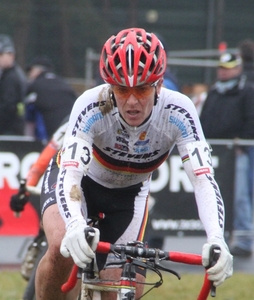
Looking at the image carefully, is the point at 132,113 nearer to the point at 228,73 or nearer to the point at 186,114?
the point at 186,114

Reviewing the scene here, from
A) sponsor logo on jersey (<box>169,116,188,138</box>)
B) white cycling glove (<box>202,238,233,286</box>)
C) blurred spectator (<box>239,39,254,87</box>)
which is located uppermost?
blurred spectator (<box>239,39,254,87</box>)

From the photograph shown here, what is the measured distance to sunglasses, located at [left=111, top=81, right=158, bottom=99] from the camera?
3.80 m

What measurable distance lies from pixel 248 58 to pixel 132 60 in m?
5.34

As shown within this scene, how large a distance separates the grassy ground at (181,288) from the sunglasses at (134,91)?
10.1 ft

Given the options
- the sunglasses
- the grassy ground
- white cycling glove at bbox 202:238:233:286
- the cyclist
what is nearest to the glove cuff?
the cyclist

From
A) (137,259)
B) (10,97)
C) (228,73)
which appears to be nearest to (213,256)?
(137,259)

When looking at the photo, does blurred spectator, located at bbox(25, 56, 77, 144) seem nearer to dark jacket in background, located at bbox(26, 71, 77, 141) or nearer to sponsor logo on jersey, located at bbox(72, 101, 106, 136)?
dark jacket in background, located at bbox(26, 71, 77, 141)

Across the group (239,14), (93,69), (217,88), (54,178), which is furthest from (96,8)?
(54,178)

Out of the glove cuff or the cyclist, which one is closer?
the glove cuff

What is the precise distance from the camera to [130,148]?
4.26 metres

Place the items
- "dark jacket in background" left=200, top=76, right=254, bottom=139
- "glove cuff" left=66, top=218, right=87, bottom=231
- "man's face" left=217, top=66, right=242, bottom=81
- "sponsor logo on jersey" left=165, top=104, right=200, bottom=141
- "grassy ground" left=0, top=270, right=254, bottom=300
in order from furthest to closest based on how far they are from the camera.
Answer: "man's face" left=217, top=66, right=242, bottom=81 < "dark jacket in background" left=200, top=76, right=254, bottom=139 < "grassy ground" left=0, top=270, right=254, bottom=300 < "sponsor logo on jersey" left=165, top=104, right=200, bottom=141 < "glove cuff" left=66, top=218, right=87, bottom=231

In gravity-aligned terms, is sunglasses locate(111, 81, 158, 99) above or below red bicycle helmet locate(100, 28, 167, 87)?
below

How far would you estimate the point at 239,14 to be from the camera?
46.3ft

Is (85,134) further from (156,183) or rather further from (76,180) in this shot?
(156,183)
